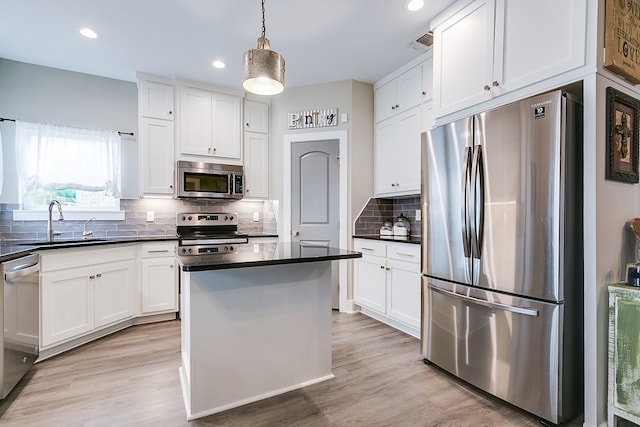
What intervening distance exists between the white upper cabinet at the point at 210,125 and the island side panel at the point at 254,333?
247 centimetres

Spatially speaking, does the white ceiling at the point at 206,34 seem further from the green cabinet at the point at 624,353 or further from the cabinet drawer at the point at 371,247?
the green cabinet at the point at 624,353

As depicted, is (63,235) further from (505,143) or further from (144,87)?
(505,143)

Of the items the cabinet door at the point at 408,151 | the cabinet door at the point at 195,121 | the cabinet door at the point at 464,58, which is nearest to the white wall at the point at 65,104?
the cabinet door at the point at 195,121

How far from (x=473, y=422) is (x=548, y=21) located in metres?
2.32

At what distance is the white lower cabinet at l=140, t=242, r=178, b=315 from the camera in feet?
11.1

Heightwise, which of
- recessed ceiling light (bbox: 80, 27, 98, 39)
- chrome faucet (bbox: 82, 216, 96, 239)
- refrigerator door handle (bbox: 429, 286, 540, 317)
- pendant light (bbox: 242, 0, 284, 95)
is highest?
recessed ceiling light (bbox: 80, 27, 98, 39)

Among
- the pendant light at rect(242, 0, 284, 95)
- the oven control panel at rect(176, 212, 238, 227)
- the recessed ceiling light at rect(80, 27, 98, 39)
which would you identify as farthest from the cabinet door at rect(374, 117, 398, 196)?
the recessed ceiling light at rect(80, 27, 98, 39)

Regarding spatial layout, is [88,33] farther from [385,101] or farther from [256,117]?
[385,101]

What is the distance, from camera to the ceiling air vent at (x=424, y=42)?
2829mm

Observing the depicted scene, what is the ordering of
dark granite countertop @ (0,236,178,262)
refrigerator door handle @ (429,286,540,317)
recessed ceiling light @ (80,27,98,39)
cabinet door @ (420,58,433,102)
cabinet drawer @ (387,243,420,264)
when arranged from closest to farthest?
refrigerator door handle @ (429,286,540,317) → dark granite countertop @ (0,236,178,262) → recessed ceiling light @ (80,27,98,39) → cabinet drawer @ (387,243,420,264) → cabinet door @ (420,58,433,102)

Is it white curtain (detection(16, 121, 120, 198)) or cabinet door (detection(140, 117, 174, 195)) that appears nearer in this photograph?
white curtain (detection(16, 121, 120, 198))

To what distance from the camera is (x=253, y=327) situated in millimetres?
1908

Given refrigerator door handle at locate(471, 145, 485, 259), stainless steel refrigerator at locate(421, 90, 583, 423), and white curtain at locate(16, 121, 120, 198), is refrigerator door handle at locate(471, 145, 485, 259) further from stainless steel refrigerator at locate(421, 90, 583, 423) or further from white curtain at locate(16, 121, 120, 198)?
white curtain at locate(16, 121, 120, 198)

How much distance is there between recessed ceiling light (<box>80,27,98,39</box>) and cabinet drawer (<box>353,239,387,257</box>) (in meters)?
3.22
